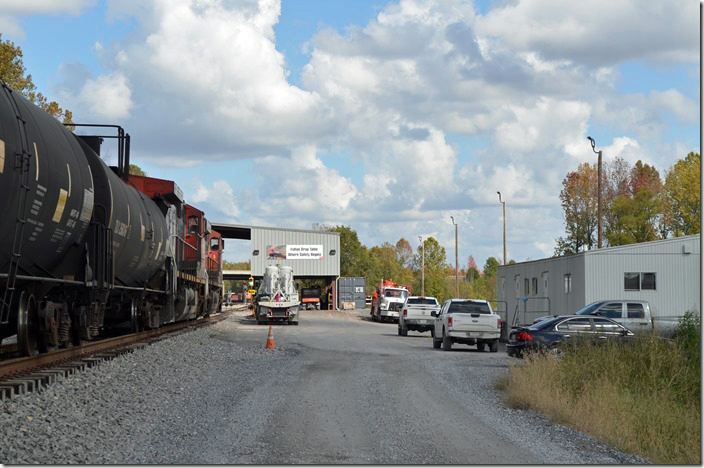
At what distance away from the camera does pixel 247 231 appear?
8131 cm

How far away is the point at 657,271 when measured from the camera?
104 ft

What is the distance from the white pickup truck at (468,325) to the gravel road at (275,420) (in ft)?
24.6

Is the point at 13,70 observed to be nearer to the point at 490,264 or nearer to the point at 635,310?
the point at 635,310

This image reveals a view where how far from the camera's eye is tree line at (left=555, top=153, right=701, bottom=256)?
6956 centimetres

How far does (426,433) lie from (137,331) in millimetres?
14581

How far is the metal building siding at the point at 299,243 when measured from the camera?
269 ft

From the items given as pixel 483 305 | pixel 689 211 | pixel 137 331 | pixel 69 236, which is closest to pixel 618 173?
pixel 689 211

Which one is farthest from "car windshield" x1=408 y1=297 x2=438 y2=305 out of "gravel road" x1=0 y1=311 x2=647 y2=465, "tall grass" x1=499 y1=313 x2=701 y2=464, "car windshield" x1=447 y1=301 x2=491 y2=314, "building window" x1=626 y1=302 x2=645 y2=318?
"tall grass" x1=499 y1=313 x2=701 y2=464

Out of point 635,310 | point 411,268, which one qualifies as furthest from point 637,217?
point 411,268

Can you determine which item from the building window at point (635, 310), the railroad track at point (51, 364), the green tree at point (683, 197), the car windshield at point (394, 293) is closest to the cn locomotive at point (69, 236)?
the railroad track at point (51, 364)

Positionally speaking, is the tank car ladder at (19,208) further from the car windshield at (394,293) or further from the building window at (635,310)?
the car windshield at (394,293)

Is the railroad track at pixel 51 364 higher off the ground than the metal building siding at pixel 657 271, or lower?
lower

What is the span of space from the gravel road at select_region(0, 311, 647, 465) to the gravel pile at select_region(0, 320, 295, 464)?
0.7 inches

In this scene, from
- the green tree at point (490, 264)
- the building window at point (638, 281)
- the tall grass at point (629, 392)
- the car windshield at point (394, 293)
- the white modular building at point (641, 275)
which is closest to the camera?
the tall grass at point (629, 392)
